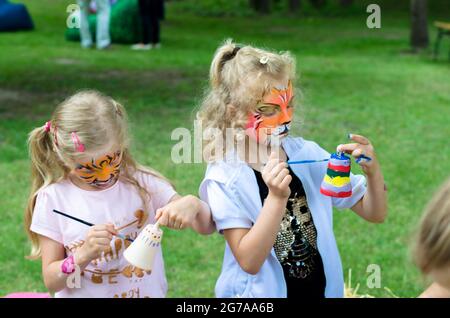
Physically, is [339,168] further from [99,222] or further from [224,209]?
[99,222]

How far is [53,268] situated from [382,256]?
2.98 meters

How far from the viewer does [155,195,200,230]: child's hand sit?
2.67m

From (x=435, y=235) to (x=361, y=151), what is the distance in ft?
2.76

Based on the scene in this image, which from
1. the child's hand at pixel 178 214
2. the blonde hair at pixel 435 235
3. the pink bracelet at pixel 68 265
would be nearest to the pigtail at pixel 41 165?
the pink bracelet at pixel 68 265

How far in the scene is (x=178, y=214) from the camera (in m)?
2.69

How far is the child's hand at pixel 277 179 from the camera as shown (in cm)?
255

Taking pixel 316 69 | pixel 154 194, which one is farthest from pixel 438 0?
pixel 154 194

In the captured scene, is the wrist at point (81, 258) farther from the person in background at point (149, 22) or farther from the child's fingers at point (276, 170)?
the person in background at point (149, 22)

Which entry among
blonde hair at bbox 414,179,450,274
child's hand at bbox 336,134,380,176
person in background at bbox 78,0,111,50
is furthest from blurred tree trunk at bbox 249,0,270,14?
blonde hair at bbox 414,179,450,274

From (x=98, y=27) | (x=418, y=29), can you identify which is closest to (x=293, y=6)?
(x=418, y=29)

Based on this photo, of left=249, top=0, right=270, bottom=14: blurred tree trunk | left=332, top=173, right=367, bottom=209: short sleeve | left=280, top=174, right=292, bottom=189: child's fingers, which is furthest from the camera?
left=249, top=0, right=270, bottom=14: blurred tree trunk

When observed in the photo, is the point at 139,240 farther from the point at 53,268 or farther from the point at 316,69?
the point at 316,69

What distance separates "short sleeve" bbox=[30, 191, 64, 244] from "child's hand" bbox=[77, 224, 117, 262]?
0.22 meters

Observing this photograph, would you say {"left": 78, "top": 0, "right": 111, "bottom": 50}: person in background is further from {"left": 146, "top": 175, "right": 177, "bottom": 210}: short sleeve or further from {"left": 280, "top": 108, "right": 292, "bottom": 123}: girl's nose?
{"left": 280, "top": 108, "right": 292, "bottom": 123}: girl's nose
